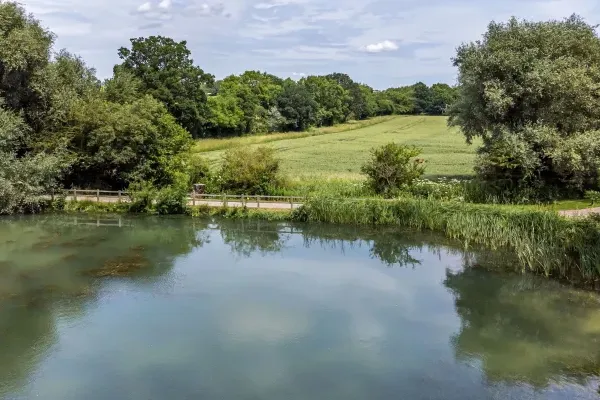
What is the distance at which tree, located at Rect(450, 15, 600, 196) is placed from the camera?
27.3m

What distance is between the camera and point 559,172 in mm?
27750

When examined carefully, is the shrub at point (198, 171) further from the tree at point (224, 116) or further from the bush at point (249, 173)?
the tree at point (224, 116)

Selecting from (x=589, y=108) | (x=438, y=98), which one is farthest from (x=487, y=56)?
(x=438, y=98)

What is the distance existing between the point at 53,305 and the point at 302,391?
9074mm

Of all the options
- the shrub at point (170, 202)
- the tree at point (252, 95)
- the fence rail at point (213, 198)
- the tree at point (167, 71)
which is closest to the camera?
the shrub at point (170, 202)

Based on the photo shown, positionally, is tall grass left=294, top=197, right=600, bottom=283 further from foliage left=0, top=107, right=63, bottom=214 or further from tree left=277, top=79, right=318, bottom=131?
tree left=277, top=79, right=318, bottom=131

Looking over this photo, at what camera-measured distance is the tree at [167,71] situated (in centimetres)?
5459

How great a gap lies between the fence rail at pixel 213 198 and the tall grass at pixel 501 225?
1968 mm

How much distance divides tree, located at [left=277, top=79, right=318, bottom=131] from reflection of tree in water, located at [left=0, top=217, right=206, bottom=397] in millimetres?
59510

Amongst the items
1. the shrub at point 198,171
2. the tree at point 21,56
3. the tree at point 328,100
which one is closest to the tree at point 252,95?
the tree at point 328,100

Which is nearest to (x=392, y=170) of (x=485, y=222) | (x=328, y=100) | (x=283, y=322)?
(x=485, y=222)

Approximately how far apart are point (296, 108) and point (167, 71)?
33.6 metres

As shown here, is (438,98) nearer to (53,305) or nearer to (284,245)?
(284,245)

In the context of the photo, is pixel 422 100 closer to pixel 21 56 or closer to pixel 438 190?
pixel 438 190
